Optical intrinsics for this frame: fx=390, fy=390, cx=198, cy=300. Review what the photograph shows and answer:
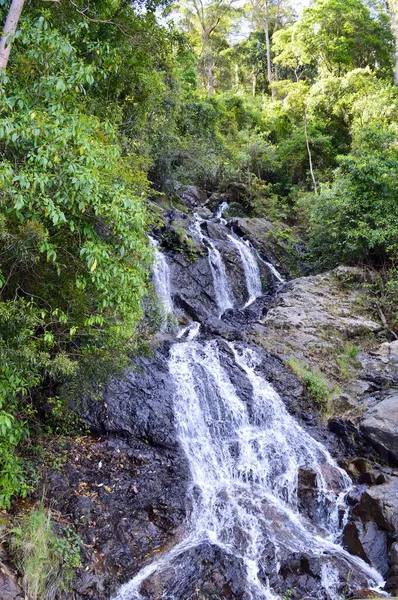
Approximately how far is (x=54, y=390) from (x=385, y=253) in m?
11.7

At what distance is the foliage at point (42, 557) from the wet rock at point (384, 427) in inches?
229

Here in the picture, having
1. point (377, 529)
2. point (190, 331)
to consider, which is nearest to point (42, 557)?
point (377, 529)

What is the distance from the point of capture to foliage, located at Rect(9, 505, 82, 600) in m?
4.26

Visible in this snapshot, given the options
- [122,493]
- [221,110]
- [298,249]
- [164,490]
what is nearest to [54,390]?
[122,493]

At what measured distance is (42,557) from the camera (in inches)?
174

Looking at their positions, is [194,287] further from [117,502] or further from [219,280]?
[117,502]

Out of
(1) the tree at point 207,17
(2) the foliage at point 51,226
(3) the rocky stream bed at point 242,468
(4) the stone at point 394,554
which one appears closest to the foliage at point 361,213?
(3) the rocky stream bed at point 242,468

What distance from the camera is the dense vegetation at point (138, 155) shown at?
436 cm

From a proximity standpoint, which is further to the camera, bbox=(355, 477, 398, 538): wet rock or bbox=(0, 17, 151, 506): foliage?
bbox=(355, 477, 398, 538): wet rock

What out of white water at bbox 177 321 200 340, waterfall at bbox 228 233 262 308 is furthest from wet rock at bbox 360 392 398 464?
waterfall at bbox 228 233 262 308

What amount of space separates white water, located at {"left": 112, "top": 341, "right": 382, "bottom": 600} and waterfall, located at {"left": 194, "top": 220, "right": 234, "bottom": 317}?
3886 mm

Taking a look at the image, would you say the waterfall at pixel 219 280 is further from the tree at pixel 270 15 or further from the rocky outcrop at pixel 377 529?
the tree at pixel 270 15

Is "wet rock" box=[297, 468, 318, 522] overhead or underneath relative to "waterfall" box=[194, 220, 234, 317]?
underneath

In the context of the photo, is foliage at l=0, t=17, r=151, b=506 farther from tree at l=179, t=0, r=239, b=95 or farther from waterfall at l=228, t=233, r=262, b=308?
tree at l=179, t=0, r=239, b=95
